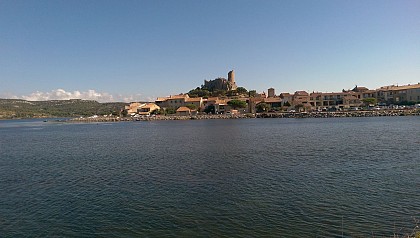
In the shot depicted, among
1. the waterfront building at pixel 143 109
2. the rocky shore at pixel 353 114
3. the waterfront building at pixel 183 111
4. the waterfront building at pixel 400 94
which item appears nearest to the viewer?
the rocky shore at pixel 353 114

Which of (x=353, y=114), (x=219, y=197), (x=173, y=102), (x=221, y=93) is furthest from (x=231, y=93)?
(x=219, y=197)

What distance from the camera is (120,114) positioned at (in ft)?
445

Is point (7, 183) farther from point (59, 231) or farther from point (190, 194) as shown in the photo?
point (190, 194)

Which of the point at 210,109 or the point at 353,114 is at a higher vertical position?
the point at 210,109

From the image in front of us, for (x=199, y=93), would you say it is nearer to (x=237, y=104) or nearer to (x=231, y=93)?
(x=231, y=93)

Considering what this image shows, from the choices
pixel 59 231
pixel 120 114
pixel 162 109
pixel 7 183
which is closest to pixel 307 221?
pixel 59 231

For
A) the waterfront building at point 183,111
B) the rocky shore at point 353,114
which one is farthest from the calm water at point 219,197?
the waterfront building at point 183,111

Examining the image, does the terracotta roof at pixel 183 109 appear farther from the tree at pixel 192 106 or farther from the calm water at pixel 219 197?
the calm water at pixel 219 197

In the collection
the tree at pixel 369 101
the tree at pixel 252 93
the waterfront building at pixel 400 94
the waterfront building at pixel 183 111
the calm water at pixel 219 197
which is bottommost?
the calm water at pixel 219 197

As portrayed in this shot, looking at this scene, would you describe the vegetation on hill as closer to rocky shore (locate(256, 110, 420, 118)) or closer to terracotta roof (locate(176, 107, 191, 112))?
terracotta roof (locate(176, 107, 191, 112))

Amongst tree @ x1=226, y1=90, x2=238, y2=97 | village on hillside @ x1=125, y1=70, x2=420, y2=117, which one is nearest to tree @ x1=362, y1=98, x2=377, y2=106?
village on hillside @ x1=125, y1=70, x2=420, y2=117

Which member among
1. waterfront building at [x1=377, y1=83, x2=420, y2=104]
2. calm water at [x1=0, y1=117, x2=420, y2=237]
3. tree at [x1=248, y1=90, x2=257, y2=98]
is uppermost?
tree at [x1=248, y1=90, x2=257, y2=98]

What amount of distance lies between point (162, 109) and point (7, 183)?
107m

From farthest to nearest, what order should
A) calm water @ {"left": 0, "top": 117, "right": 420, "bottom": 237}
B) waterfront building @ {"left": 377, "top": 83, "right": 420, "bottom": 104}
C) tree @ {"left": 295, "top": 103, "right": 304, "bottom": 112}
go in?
tree @ {"left": 295, "top": 103, "right": 304, "bottom": 112}, waterfront building @ {"left": 377, "top": 83, "right": 420, "bottom": 104}, calm water @ {"left": 0, "top": 117, "right": 420, "bottom": 237}
